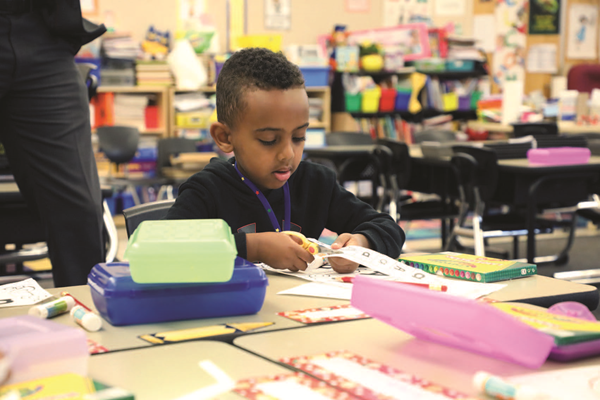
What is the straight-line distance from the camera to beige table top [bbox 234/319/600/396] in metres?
0.69

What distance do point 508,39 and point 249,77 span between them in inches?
274

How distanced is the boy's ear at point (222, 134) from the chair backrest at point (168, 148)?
443 centimetres

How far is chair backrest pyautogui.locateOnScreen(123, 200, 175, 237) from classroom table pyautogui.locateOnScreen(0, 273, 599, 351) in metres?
0.45

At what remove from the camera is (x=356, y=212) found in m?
1.62

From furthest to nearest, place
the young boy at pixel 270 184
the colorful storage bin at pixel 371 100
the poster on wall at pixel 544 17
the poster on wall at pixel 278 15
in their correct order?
the poster on wall at pixel 544 17 → the poster on wall at pixel 278 15 → the colorful storage bin at pixel 371 100 → the young boy at pixel 270 184

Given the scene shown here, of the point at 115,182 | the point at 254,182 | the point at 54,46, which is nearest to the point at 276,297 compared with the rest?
the point at 254,182

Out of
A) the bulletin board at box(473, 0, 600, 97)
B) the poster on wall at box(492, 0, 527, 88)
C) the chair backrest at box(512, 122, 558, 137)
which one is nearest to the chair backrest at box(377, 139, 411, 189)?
the chair backrest at box(512, 122, 558, 137)

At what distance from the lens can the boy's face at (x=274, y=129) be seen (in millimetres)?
1318

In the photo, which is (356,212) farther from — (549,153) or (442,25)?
(442,25)

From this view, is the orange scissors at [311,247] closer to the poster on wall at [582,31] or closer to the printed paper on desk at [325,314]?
the printed paper on desk at [325,314]

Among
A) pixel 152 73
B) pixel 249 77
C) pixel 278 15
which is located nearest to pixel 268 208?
pixel 249 77

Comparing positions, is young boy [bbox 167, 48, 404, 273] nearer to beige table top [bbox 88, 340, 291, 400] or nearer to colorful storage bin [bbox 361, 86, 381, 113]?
beige table top [bbox 88, 340, 291, 400]

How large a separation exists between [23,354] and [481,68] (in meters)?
7.01

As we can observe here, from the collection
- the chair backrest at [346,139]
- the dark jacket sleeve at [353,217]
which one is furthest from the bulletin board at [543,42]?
the dark jacket sleeve at [353,217]
